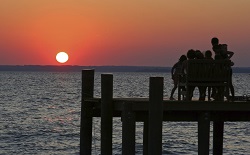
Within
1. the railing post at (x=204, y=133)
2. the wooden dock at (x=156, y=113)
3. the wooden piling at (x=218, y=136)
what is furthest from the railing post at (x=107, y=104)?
the wooden piling at (x=218, y=136)

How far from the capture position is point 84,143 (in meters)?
16.4

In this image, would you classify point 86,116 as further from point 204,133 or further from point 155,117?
point 204,133

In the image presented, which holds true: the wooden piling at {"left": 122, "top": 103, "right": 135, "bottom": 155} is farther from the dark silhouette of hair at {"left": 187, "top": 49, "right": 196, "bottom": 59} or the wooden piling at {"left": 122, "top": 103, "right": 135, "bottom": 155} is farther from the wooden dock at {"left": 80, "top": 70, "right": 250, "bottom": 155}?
the dark silhouette of hair at {"left": 187, "top": 49, "right": 196, "bottom": 59}

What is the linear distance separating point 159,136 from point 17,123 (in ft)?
119

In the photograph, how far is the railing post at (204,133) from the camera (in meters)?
14.1

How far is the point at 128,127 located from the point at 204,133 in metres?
1.55

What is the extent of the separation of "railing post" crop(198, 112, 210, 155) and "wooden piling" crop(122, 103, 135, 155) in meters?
1.38

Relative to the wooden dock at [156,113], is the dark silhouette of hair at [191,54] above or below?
above

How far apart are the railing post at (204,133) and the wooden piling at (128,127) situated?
138 centimetres

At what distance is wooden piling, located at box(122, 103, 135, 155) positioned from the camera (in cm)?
1384

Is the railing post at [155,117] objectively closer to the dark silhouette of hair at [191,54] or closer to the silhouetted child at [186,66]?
the silhouetted child at [186,66]

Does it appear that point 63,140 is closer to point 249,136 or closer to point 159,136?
point 249,136

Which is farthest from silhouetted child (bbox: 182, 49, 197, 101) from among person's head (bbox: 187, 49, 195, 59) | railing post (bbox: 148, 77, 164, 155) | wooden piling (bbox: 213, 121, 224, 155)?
wooden piling (bbox: 213, 121, 224, 155)

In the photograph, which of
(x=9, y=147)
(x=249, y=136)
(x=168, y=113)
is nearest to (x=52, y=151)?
(x=9, y=147)
